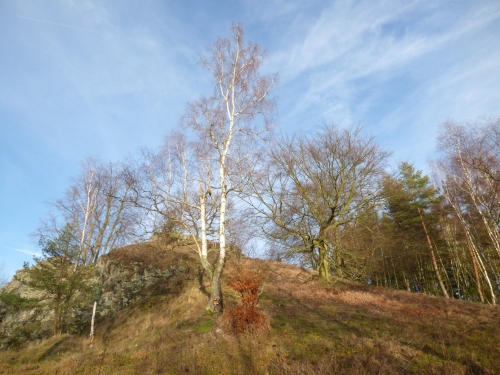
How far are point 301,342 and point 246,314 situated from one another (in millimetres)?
1898

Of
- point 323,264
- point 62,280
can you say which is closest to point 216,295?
point 323,264

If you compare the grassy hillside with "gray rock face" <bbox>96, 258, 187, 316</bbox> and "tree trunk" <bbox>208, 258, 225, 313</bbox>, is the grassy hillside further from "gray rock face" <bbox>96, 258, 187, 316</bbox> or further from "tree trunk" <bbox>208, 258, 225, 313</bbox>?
"gray rock face" <bbox>96, 258, 187, 316</bbox>

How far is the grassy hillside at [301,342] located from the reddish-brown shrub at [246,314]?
358 mm

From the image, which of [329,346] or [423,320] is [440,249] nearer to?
[423,320]

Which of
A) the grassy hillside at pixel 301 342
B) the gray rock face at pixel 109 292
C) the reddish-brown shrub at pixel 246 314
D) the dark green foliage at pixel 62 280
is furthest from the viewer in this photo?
the gray rock face at pixel 109 292

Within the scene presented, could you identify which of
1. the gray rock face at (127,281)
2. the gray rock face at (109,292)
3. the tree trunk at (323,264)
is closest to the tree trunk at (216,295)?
the gray rock face at (109,292)

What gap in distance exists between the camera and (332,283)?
15336 mm

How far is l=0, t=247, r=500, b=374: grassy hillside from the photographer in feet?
18.1

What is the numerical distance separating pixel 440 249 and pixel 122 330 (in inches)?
946

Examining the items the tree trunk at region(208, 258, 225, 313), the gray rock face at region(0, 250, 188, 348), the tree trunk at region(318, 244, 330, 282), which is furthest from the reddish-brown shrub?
the gray rock face at region(0, 250, 188, 348)

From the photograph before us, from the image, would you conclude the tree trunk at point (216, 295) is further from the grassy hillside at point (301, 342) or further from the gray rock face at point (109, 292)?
the gray rock face at point (109, 292)

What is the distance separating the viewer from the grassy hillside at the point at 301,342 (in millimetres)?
5516

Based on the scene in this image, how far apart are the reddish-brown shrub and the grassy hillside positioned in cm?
36

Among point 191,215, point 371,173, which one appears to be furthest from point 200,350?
point 371,173
